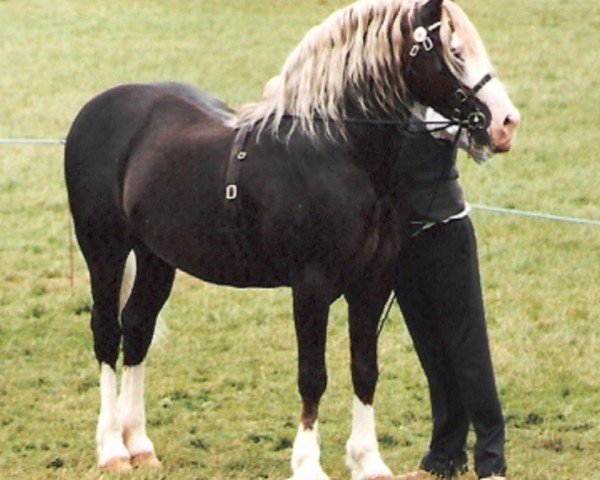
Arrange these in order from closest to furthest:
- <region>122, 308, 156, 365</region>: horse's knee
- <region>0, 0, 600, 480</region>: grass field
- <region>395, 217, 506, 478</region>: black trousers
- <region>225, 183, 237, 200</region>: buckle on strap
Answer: <region>225, 183, 237, 200</region>: buckle on strap, <region>395, 217, 506, 478</region>: black trousers, <region>122, 308, 156, 365</region>: horse's knee, <region>0, 0, 600, 480</region>: grass field

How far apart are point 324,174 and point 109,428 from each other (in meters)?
1.87

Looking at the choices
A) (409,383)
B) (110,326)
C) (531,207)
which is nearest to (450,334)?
(110,326)

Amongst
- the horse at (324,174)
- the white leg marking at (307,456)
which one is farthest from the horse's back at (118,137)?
the white leg marking at (307,456)

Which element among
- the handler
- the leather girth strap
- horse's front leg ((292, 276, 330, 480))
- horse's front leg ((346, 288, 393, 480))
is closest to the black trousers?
the handler

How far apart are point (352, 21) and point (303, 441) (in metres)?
1.75

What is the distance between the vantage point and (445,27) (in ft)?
19.6

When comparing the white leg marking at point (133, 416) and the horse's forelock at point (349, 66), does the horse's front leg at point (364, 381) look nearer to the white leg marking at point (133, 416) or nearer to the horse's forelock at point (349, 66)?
the horse's forelock at point (349, 66)

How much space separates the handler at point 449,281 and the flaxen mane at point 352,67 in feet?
0.92

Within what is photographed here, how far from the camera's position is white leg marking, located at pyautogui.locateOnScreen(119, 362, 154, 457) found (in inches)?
284

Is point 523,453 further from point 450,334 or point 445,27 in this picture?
point 445,27

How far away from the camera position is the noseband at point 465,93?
597 cm

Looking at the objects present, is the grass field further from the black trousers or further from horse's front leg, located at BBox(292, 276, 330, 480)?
horse's front leg, located at BBox(292, 276, 330, 480)

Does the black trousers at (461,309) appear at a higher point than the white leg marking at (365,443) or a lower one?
higher

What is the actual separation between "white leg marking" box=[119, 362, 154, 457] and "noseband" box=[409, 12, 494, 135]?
225 cm
